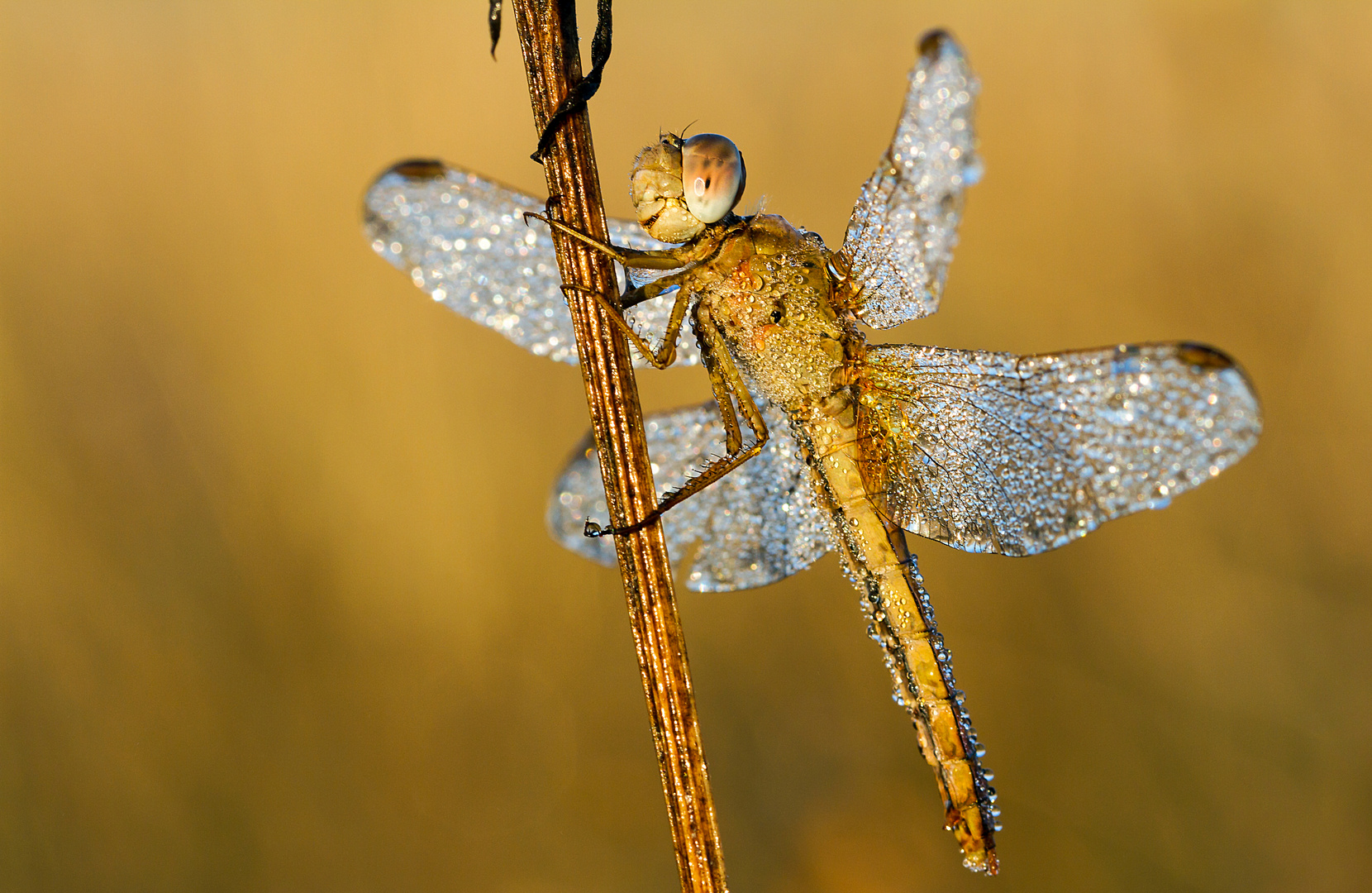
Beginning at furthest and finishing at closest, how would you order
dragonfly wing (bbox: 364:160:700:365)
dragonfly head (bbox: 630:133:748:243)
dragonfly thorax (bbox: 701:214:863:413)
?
dragonfly wing (bbox: 364:160:700:365), dragonfly thorax (bbox: 701:214:863:413), dragonfly head (bbox: 630:133:748:243)

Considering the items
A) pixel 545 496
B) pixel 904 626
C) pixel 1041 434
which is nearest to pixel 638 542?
pixel 904 626

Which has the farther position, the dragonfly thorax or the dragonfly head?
the dragonfly thorax

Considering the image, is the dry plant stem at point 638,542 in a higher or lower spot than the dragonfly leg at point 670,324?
lower

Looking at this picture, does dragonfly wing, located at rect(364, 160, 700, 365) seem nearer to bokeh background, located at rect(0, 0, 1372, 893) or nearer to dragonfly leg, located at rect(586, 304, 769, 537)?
dragonfly leg, located at rect(586, 304, 769, 537)

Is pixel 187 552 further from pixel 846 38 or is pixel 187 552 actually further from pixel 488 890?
pixel 846 38

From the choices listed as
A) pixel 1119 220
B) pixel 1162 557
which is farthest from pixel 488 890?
pixel 1119 220

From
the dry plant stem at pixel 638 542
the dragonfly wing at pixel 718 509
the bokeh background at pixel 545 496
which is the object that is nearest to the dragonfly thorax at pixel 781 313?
the dragonfly wing at pixel 718 509

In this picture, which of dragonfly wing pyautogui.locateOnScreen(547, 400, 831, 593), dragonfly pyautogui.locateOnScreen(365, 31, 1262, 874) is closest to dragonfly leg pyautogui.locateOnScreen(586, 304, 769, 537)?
dragonfly pyautogui.locateOnScreen(365, 31, 1262, 874)

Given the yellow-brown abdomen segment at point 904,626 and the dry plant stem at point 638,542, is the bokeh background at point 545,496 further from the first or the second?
the dry plant stem at point 638,542
